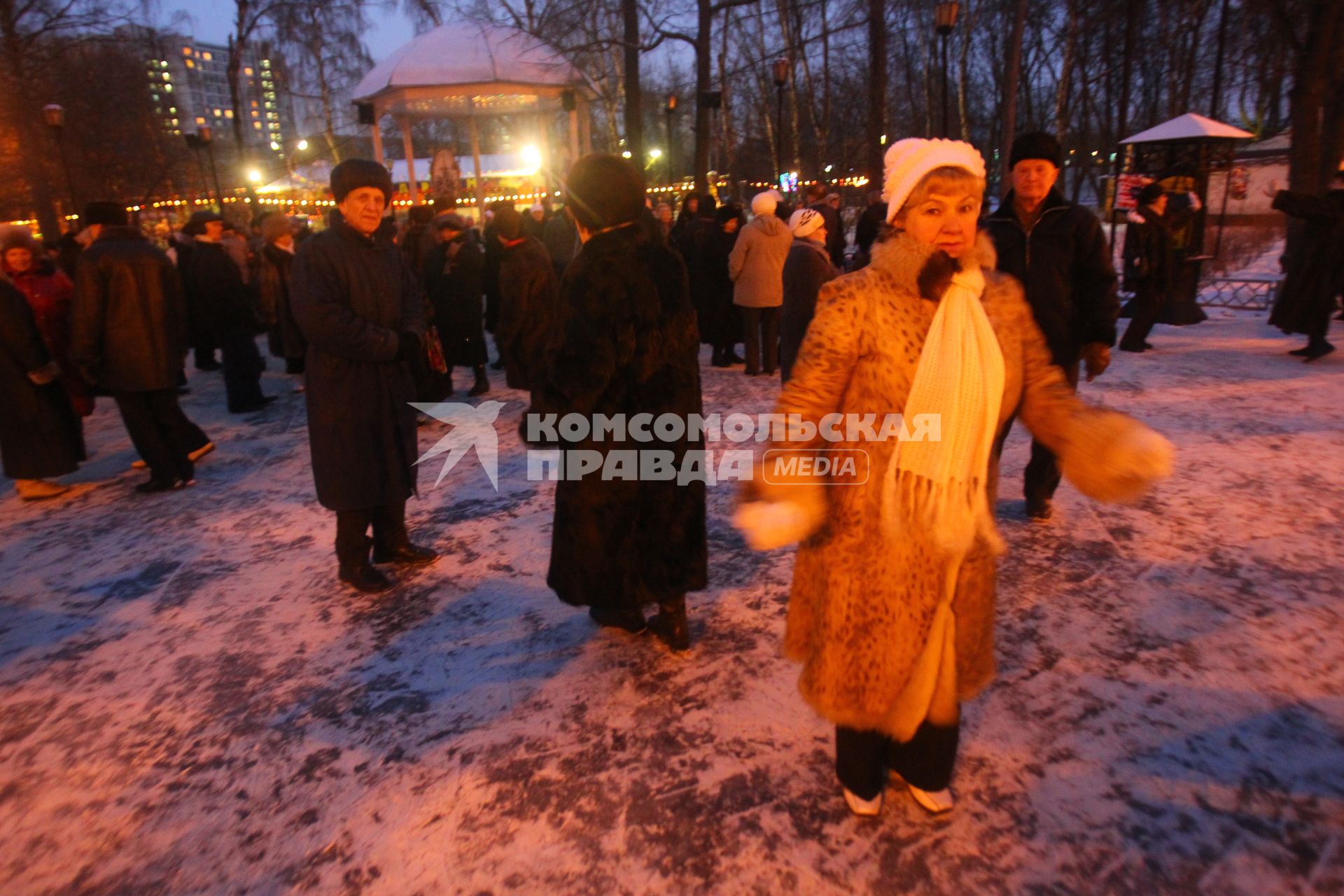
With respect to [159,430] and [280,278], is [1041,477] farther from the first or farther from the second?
[280,278]

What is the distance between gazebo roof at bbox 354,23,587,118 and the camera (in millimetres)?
12914

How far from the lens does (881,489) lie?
5.90 ft

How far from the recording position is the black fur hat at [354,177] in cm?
315

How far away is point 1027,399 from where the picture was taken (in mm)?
1833

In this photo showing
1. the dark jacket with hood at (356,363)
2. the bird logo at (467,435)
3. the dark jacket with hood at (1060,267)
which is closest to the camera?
the dark jacket with hood at (356,363)

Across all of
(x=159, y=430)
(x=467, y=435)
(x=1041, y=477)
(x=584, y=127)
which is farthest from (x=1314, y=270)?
(x=584, y=127)

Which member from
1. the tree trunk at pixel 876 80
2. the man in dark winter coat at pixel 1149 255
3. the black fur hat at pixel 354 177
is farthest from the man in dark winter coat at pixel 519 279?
the tree trunk at pixel 876 80

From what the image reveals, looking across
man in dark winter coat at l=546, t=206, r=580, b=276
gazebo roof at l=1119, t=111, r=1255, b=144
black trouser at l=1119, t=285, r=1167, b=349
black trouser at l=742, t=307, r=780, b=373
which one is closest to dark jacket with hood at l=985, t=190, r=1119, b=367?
black trouser at l=742, t=307, r=780, b=373

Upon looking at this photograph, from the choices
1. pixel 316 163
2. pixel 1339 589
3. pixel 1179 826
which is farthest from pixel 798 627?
pixel 316 163

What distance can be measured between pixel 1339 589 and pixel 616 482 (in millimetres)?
3117

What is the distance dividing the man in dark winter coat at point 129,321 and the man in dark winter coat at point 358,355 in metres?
2.27

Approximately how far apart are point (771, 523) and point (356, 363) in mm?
2300

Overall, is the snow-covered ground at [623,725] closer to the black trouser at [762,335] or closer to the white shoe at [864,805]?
the white shoe at [864,805]

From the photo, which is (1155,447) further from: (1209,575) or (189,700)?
(189,700)
